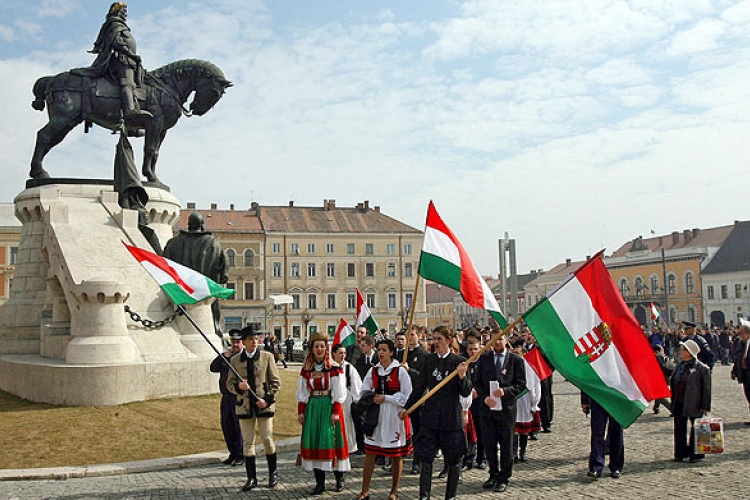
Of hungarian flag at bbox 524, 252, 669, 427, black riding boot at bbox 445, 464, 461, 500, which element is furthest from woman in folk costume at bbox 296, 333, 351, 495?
hungarian flag at bbox 524, 252, 669, 427

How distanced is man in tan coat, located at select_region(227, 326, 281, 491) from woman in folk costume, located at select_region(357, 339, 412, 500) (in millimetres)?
1182

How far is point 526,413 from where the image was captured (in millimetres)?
→ 9016

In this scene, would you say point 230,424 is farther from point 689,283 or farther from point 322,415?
point 689,283

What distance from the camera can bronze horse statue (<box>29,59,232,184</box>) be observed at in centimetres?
1616

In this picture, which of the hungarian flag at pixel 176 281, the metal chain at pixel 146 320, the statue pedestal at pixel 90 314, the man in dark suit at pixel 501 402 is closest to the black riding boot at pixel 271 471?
the man in dark suit at pixel 501 402

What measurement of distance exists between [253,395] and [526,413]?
3595mm

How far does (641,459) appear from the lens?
902cm

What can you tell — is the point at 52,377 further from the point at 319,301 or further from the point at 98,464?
the point at 319,301

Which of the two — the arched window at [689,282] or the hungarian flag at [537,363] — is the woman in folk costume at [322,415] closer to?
the hungarian flag at [537,363]

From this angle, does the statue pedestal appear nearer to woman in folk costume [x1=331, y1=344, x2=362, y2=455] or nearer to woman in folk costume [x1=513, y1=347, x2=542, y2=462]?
woman in folk costume [x1=331, y1=344, x2=362, y2=455]

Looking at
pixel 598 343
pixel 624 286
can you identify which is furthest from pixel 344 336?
pixel 624 286

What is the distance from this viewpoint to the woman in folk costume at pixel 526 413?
8.95 meters

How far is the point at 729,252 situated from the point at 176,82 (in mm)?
70648

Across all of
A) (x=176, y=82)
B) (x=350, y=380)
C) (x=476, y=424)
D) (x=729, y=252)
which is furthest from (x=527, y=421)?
(x=729, y=252)
